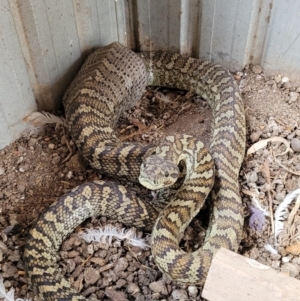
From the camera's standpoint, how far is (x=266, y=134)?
3984mm

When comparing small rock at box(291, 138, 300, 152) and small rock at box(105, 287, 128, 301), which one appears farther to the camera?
small rock at box(291, 138, 300, 152)

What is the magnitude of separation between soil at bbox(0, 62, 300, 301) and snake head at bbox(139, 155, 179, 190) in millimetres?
496

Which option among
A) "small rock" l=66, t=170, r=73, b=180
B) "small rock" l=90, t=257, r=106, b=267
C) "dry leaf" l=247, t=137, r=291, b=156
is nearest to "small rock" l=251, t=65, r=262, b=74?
"dry leaf" l=247, t=137, r=291, b=156

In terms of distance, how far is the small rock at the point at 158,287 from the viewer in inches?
113

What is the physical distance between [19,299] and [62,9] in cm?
273

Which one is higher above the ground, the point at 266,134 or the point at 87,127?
the point at 87,127

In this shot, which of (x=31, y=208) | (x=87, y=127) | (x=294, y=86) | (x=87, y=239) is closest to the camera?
(x=87, y=239)

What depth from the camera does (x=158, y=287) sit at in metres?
2.89

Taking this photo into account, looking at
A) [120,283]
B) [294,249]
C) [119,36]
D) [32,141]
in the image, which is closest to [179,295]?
[120,283]

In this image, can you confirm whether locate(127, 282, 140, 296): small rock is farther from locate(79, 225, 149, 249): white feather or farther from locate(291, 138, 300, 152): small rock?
locate(291, 138, 300, 152): small rock

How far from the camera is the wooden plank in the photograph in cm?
194

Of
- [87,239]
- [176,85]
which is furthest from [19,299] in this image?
[176,85]

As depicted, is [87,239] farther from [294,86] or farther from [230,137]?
[294,86]

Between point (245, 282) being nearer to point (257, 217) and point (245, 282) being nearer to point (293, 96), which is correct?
point (257, 217)
